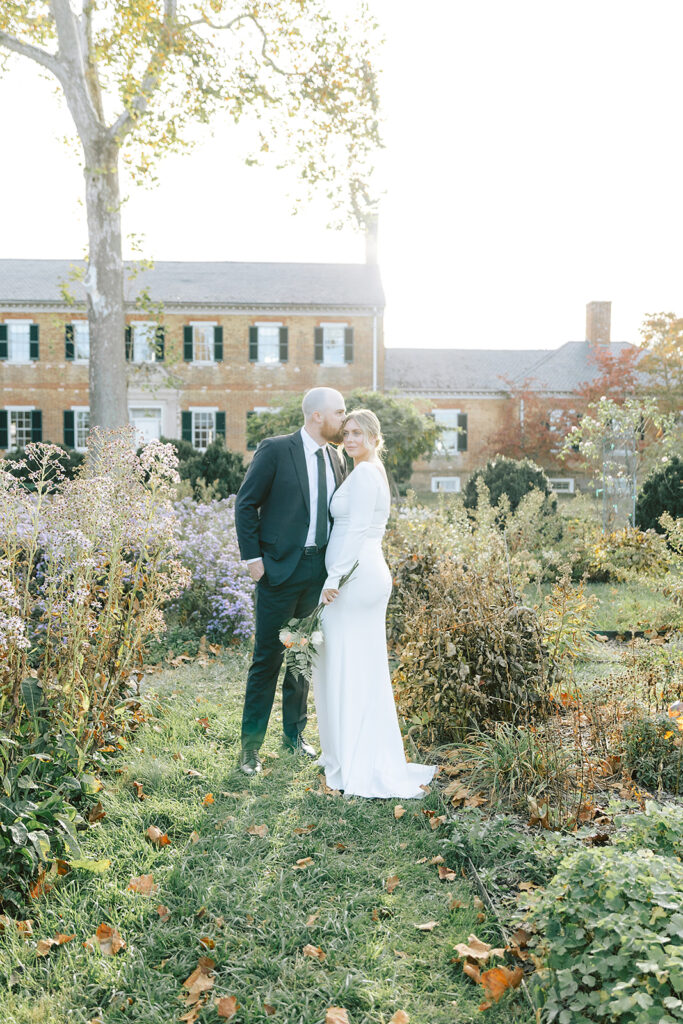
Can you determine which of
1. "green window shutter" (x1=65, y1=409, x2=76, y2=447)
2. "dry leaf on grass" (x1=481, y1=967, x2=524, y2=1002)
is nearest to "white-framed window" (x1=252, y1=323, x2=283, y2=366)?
"green window shutter" (x1=65, y1=409, x2=76, y2=447)

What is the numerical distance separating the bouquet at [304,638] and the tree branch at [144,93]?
31.8ft

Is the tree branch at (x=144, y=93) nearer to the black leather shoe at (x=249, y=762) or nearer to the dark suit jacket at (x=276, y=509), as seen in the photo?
the dark suit jacket at (x=276, y=509)

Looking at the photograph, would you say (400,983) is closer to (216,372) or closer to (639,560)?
(639,560)

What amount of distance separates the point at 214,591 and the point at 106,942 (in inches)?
200

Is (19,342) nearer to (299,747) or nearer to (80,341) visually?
(80,341)

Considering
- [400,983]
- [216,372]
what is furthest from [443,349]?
[400,983]

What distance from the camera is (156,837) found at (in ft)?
12.2

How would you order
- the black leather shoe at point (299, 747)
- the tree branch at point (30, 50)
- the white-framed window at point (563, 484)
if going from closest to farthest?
the black leather shoe at point (299, 747)
the tree branch at point (30, 50)
the white-framed window at point (563, 484)

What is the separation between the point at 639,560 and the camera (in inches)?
389

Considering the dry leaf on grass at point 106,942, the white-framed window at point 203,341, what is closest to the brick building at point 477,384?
the white-framed window at point 203,341

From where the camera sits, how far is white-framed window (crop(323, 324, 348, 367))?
1131 inches

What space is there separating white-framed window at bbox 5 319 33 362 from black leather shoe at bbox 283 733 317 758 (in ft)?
87.4

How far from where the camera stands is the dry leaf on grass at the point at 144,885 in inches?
128

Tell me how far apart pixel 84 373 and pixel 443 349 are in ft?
51.1
